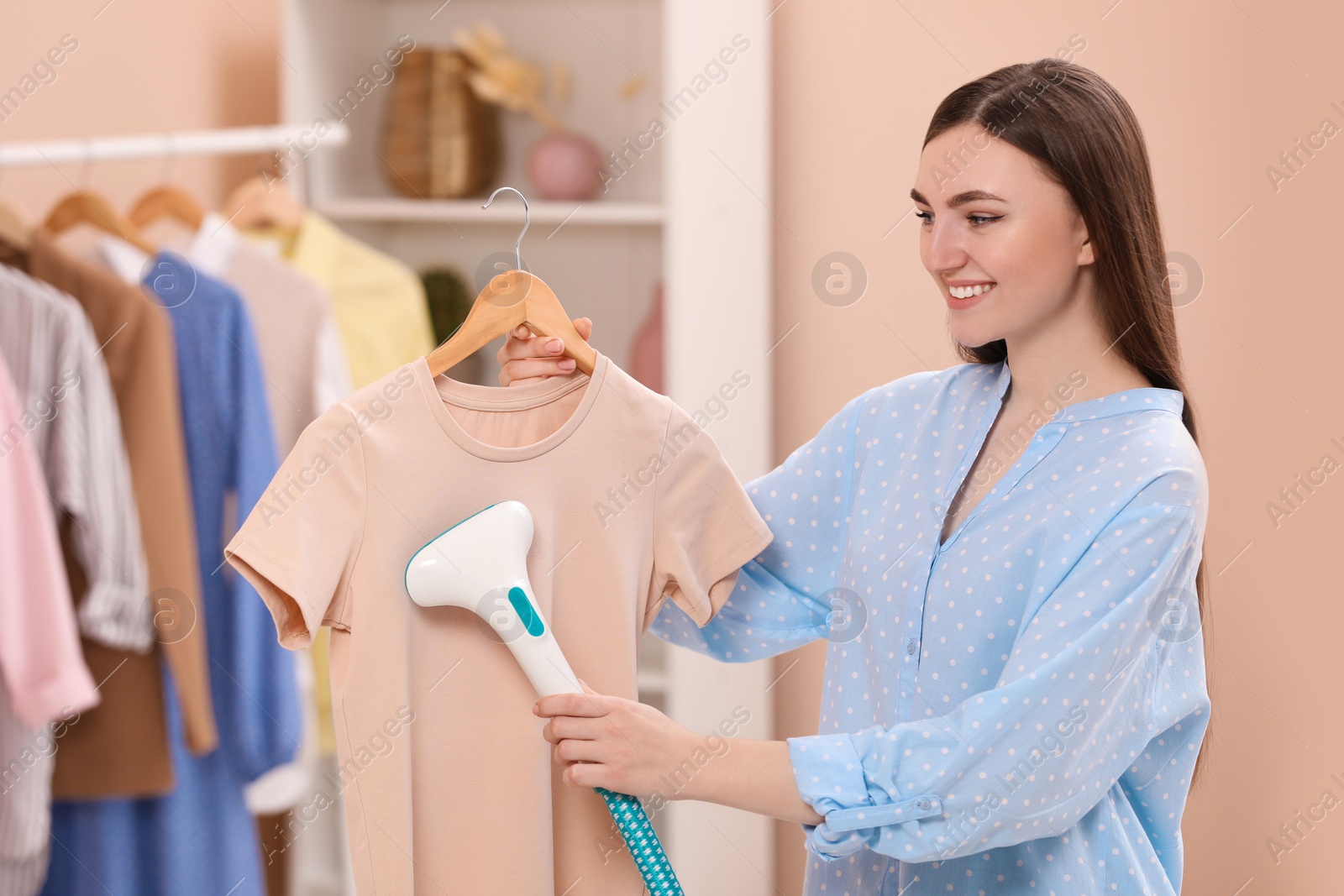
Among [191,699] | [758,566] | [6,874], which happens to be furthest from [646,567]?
[6,874]

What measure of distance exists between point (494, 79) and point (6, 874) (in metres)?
1.48

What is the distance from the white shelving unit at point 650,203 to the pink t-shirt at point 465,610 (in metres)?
0.86

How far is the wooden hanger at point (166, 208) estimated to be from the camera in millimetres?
1743

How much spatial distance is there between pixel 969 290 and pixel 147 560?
118cm

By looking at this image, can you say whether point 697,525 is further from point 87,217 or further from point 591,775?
point 87,217

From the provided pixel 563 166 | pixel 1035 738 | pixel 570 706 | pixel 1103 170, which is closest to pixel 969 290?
pixel 1103 170

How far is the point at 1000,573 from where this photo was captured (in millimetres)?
962

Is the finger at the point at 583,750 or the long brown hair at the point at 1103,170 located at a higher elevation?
the long brown hair at the point at 1103,170

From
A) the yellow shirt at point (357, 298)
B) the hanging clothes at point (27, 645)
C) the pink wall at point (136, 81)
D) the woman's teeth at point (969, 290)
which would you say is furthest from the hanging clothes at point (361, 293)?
the woman's teeth at point (969, 290)

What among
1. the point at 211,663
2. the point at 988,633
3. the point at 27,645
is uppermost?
the point at 988,633

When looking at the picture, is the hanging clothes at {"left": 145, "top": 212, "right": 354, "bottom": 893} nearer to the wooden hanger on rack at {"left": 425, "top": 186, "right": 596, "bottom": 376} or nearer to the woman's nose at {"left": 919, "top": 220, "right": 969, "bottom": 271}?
the wooden hanger on rack at {"left": 425, "top": 186, "right": 596, "bottom": 376}

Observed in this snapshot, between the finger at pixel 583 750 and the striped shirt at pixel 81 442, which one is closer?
the finger at pixel 583 750

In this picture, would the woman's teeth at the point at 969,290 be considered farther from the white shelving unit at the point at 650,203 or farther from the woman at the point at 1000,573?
the white shelving unit at the point at 650,203

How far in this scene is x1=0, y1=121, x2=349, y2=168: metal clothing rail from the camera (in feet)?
4.65
